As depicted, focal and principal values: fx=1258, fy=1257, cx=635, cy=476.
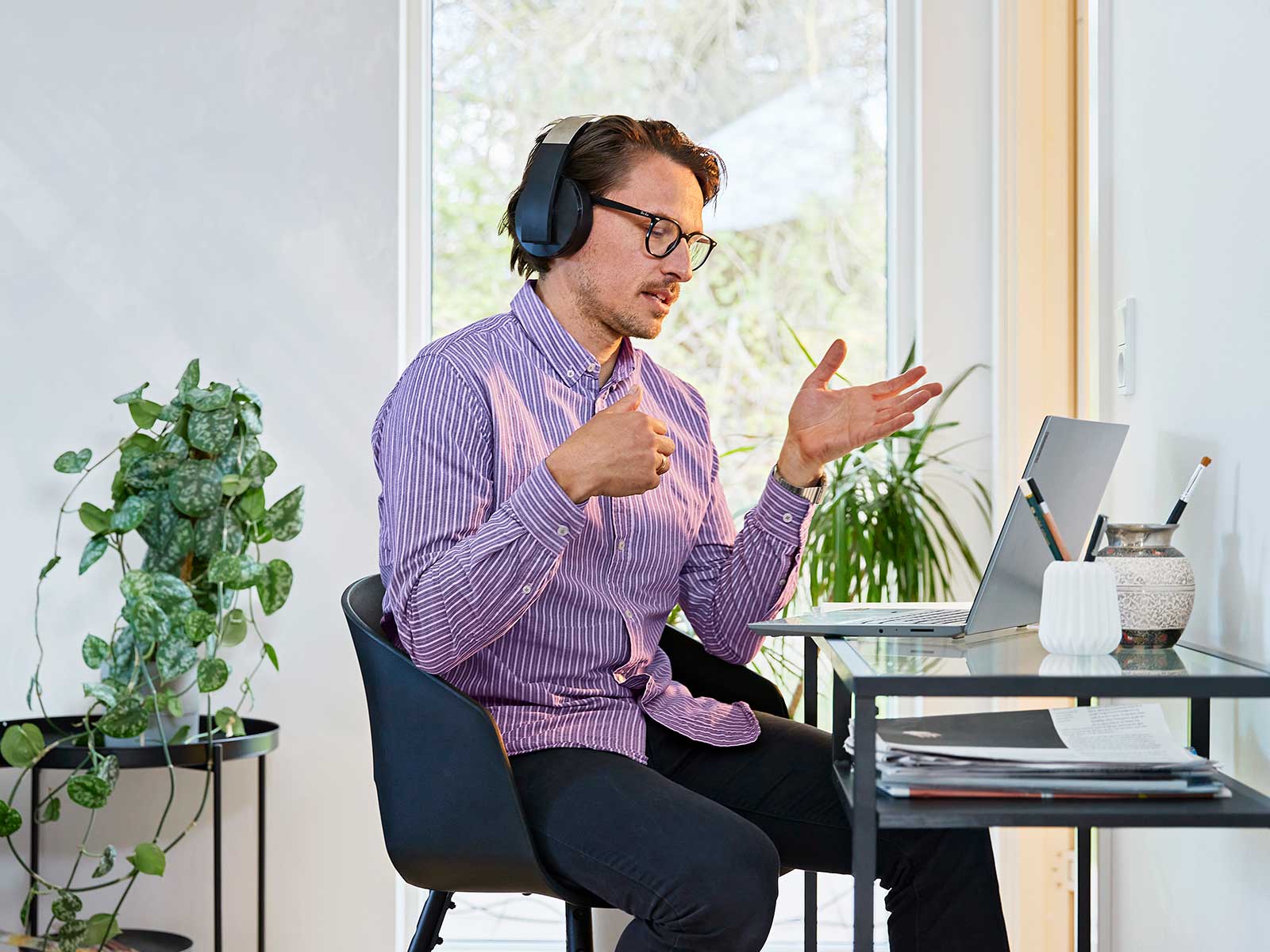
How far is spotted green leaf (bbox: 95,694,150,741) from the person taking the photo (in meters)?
2.09

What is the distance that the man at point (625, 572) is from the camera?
133 centimetres

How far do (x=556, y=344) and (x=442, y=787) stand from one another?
2.00 ft

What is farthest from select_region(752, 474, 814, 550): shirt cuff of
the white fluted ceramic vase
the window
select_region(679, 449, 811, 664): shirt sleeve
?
the window

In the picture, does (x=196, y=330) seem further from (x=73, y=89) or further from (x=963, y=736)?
(x=963, y=736)

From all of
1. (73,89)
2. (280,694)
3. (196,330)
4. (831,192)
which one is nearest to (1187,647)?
(831,192)

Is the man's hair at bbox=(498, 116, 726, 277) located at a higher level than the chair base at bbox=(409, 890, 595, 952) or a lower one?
higher

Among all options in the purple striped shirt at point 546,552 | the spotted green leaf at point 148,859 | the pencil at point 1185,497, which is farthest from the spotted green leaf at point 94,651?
the pencil at point 1185,497

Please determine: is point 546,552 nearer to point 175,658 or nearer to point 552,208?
point 552,208

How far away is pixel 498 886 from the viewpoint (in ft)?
4.67

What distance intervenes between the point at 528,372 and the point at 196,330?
45.7 inches

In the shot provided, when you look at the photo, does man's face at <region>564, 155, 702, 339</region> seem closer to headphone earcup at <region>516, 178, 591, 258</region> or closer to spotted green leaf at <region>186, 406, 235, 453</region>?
headphone earcup at <region>516, 178, 591, 258</region>

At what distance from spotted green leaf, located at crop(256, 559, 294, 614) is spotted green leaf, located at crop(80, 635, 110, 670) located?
288 mm

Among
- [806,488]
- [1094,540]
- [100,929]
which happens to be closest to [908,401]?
[806,488]

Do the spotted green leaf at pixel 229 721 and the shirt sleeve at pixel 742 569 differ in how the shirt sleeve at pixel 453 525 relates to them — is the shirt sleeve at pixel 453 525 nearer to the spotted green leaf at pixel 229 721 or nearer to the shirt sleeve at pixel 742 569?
the shirt sleeve at pixel 742 569
